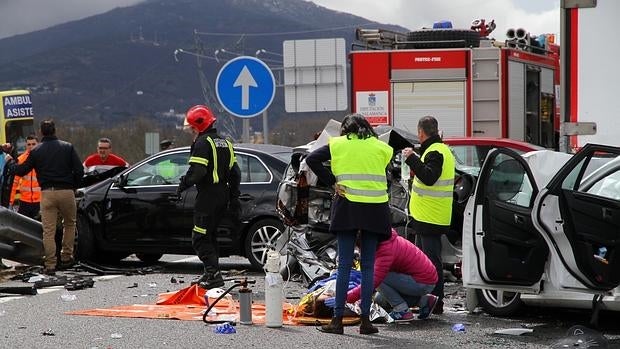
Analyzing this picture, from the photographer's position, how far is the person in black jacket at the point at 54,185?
14.3 m

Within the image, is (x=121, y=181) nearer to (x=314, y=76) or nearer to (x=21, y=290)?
(x=21, y=290)

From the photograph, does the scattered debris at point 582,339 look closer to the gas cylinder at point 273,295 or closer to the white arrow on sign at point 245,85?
the gas cylinder at point 273,295

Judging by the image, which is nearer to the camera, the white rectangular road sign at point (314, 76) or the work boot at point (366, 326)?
the work boot at point (366, 326)

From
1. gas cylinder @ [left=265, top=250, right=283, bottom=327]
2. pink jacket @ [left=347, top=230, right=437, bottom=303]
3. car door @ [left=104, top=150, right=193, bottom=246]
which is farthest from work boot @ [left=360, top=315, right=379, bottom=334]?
car door @ [left=104, top=150, right=193, bottom=246]

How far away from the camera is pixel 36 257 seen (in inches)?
573

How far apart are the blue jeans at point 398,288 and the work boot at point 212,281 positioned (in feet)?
8.14

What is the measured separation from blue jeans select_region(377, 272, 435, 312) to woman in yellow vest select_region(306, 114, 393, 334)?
25.8 inches

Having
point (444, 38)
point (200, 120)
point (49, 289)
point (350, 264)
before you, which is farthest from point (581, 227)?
point (444, 38)

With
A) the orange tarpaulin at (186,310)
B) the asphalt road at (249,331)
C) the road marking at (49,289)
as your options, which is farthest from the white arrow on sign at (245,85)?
the orange tarpaulin at (186,310)

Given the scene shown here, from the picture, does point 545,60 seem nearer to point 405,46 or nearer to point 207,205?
point 405,46

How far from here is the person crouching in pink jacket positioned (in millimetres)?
9641

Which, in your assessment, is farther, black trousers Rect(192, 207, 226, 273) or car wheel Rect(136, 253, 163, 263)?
car wheel Rect(136, 253, 163, 263)

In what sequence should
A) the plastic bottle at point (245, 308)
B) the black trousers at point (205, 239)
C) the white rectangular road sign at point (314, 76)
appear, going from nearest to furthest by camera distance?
1. the plastic bottle at point (245, 308)
2. the black trousers at point (205, 239)
3. the white rectangular road sign at point (314, 76)

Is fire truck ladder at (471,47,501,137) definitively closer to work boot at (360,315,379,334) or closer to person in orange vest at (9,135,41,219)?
person in orange vest at (9,135,41,219)
